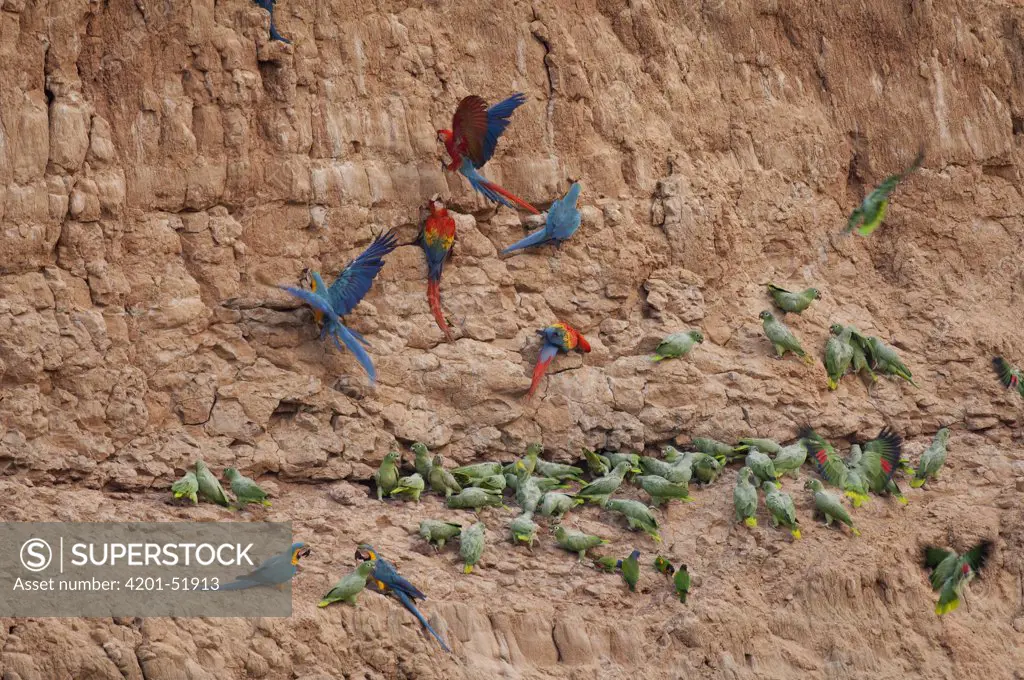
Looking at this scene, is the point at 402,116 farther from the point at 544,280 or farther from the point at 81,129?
the point at 81,129

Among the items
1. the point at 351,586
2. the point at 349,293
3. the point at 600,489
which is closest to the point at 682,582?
the point at 600,489

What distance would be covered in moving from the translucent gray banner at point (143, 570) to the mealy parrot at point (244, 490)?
0.79 ft

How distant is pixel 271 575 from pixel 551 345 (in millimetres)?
2446

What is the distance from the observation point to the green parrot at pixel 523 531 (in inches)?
287

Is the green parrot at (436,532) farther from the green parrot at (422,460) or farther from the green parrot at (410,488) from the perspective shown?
the green parrot at (422,460)

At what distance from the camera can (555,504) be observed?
7570 mm

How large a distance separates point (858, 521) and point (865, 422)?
1.00 meters

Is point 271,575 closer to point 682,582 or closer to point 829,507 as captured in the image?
point 682,582

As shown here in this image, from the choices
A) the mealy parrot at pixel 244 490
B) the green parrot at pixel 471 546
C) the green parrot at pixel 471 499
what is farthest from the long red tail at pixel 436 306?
the mealy parrot at pixel 244 490

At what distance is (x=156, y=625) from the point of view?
5.94m

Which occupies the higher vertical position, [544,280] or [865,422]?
[544,280]

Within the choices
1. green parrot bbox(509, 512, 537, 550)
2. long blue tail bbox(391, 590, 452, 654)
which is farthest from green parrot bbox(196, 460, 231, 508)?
green parrot bbox(509, 512, 537, 550)

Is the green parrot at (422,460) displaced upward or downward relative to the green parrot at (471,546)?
upward

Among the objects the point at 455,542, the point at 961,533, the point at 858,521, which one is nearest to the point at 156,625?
the point at 455,542
